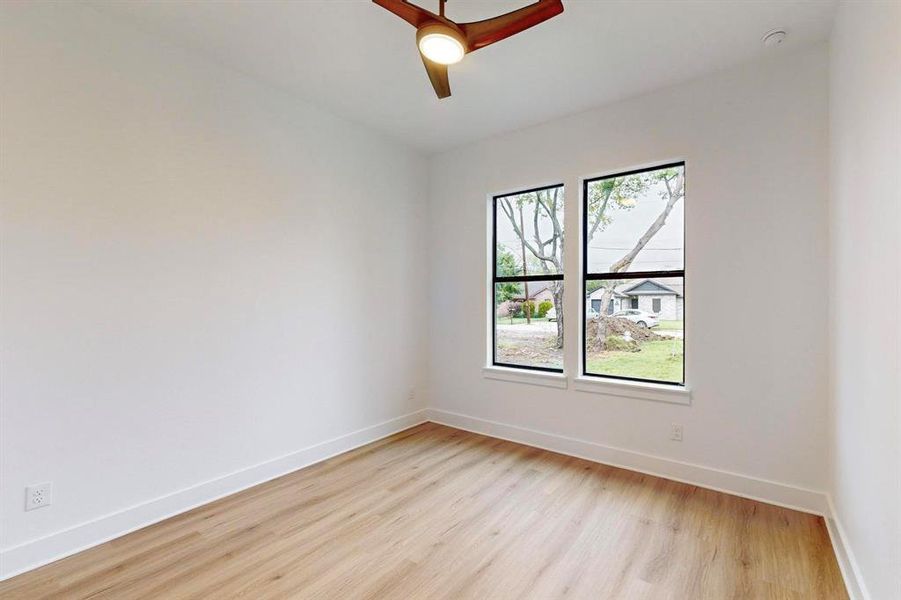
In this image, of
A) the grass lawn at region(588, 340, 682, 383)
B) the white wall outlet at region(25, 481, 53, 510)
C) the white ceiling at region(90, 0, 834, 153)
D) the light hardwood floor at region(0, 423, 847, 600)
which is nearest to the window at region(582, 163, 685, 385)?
the grass lawn at region(588, 340, 682, 383)

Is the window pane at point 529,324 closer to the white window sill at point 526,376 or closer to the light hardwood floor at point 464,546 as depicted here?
the white window sill at point 526,376

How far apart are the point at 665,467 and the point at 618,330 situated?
3.45 feet

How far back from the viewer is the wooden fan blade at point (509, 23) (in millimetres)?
1713

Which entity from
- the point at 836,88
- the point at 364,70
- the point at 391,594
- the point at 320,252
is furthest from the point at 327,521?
the point at 836,88

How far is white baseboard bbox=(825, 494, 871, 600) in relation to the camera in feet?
5.73

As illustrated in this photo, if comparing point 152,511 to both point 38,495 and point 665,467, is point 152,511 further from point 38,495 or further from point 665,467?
point 665,467

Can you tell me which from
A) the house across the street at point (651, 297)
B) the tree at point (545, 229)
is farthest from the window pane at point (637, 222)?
the tree at point (545, 229)

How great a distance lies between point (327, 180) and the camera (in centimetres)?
344

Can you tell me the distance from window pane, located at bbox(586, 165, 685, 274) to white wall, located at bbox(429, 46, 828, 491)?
5.9 inches

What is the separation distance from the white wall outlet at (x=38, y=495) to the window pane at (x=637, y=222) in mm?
3693

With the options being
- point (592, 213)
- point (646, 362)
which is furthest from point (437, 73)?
point (646, 362)

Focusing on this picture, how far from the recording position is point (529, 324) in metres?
3.92

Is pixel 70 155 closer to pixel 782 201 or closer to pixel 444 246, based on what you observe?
pixel 444 246

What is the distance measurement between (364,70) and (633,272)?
8.11 feet
